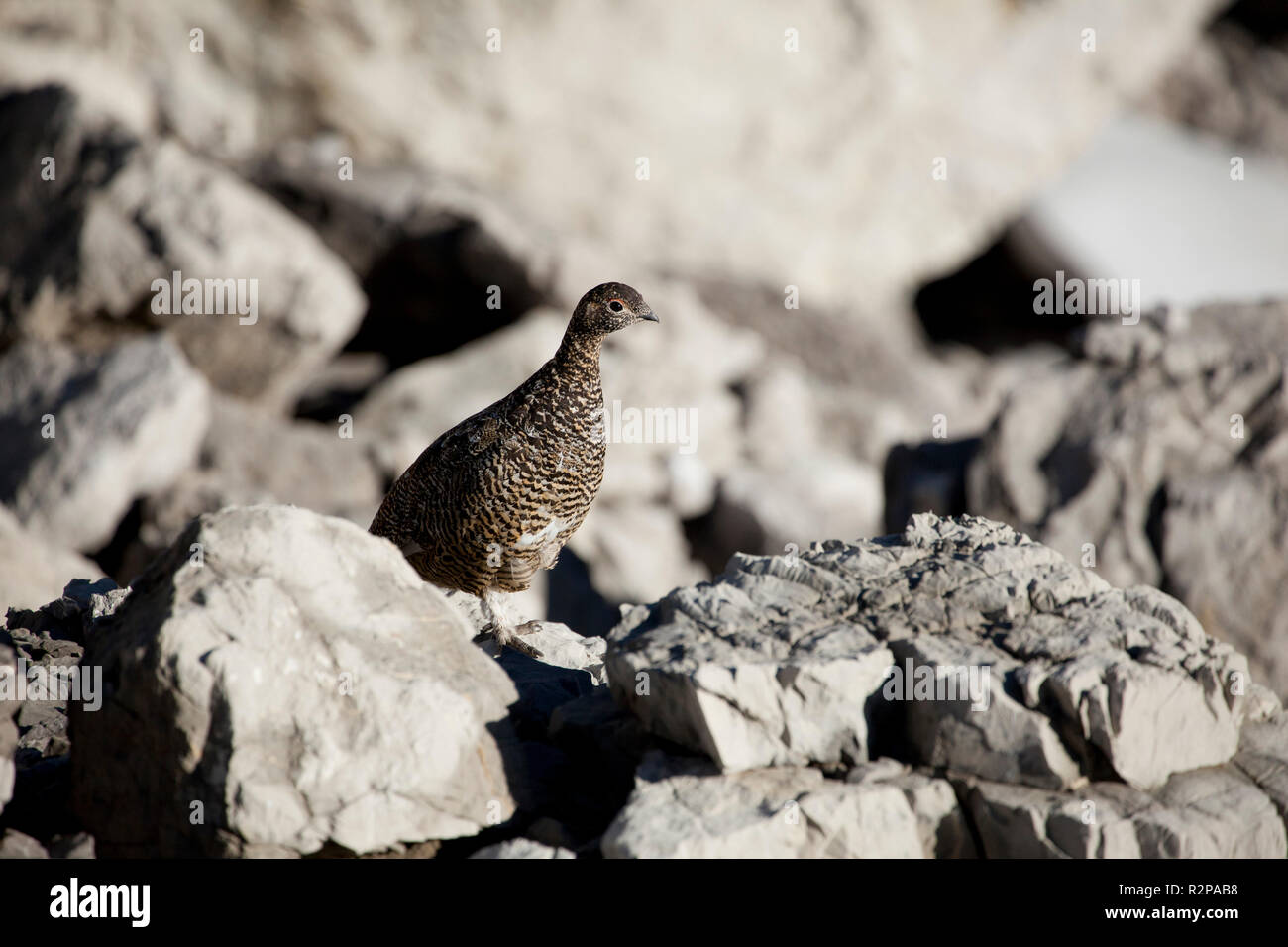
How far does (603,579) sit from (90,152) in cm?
752

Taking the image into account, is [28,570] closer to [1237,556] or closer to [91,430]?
[91,430]

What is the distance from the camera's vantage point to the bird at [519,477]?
6.25 meters

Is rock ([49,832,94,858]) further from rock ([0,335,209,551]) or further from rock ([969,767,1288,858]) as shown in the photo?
rock ([0,335,209,551])

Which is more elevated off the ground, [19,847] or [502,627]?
[502,627]

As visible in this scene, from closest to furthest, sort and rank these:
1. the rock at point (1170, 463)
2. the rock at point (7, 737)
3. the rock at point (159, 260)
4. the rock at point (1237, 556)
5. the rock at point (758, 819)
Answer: the rock at point (758, 819)
the rock at point (7, 737)
the rock at point (1237, 556)
the rock at point (1170, 463)
the rock at point (159, 260)

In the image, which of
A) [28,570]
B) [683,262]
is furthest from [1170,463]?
[683,262]

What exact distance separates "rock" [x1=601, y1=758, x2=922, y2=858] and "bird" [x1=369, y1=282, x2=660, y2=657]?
2.28m

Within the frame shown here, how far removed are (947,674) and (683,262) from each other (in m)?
17.1

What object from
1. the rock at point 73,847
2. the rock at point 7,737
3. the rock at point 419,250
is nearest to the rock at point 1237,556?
the rock at point 419,250

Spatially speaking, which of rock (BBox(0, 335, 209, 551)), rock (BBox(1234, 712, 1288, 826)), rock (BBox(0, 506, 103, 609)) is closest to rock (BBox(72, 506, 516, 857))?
rock (BBox(1234, 712, 1288, 826))

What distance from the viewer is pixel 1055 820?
407 cm

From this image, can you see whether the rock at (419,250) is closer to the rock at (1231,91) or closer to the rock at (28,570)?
the rock at (28,570)

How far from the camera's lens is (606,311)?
6.54m

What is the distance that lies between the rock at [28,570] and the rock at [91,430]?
8.29 ft
